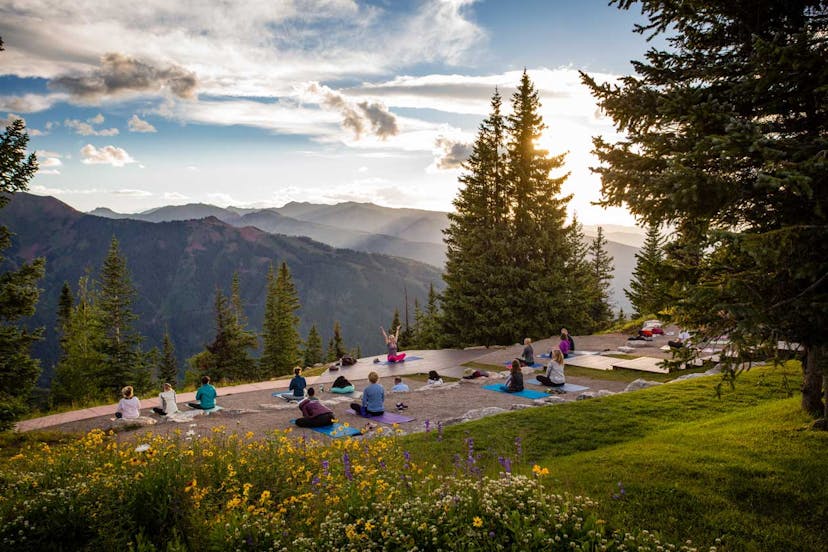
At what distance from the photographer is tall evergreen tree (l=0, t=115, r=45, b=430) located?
9.96 meters

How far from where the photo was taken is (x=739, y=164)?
6.75 m

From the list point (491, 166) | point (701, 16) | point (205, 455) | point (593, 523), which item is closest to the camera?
point (593, 523)

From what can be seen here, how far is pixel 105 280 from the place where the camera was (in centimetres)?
4200

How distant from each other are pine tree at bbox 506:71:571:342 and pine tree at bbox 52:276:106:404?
3131cm

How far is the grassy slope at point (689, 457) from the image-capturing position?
5125mm

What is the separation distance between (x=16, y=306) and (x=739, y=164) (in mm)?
13701

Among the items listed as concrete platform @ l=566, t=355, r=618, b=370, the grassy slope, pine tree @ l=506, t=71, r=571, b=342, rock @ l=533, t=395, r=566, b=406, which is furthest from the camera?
pine tree @ l=506, t=71, r=571, b=342

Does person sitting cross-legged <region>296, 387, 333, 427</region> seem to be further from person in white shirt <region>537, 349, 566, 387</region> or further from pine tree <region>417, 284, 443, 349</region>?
pine tree <region>417, 284, 443, 349</region>

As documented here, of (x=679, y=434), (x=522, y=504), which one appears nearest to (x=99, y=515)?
(x=522, y=504)

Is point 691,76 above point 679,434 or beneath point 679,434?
above

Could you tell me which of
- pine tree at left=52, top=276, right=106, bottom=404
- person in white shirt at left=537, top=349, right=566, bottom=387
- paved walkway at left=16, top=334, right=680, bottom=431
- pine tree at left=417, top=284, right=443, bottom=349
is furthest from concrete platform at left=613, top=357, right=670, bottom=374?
pine tree at left=52, top=276, right=106, bottom=404

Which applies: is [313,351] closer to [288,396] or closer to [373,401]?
[288,396]

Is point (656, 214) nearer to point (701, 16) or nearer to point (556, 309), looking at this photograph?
point (701, 16)

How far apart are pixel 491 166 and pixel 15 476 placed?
29443 mm
